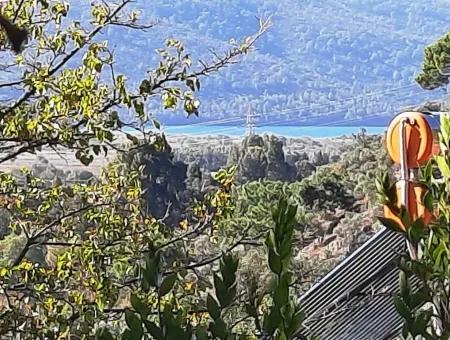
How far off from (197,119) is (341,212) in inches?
233

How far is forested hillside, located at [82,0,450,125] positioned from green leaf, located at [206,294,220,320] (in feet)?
8.18

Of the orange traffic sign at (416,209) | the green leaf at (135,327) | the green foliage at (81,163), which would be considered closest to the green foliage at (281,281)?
the green leaf at (135,327)

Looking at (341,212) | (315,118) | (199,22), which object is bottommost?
(341,212)

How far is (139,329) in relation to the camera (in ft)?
2.24

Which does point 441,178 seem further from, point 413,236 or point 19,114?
point 19,114

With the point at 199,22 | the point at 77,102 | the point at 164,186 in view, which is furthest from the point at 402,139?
the point at 199,22

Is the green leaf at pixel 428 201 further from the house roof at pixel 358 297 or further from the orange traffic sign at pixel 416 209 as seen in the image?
the house roof at pixel 358 297

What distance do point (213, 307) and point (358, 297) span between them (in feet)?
2.19

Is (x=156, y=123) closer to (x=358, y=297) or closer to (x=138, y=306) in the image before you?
(x=358, y=297)

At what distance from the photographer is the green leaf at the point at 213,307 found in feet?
2.30

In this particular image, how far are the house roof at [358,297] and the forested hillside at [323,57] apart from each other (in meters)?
1.69

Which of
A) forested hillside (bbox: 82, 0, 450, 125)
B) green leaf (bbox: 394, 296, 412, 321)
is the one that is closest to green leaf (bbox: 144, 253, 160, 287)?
green leaf (bbox: 394, 296, 412, 321)

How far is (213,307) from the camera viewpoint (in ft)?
2.30

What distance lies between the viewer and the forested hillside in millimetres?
4930
